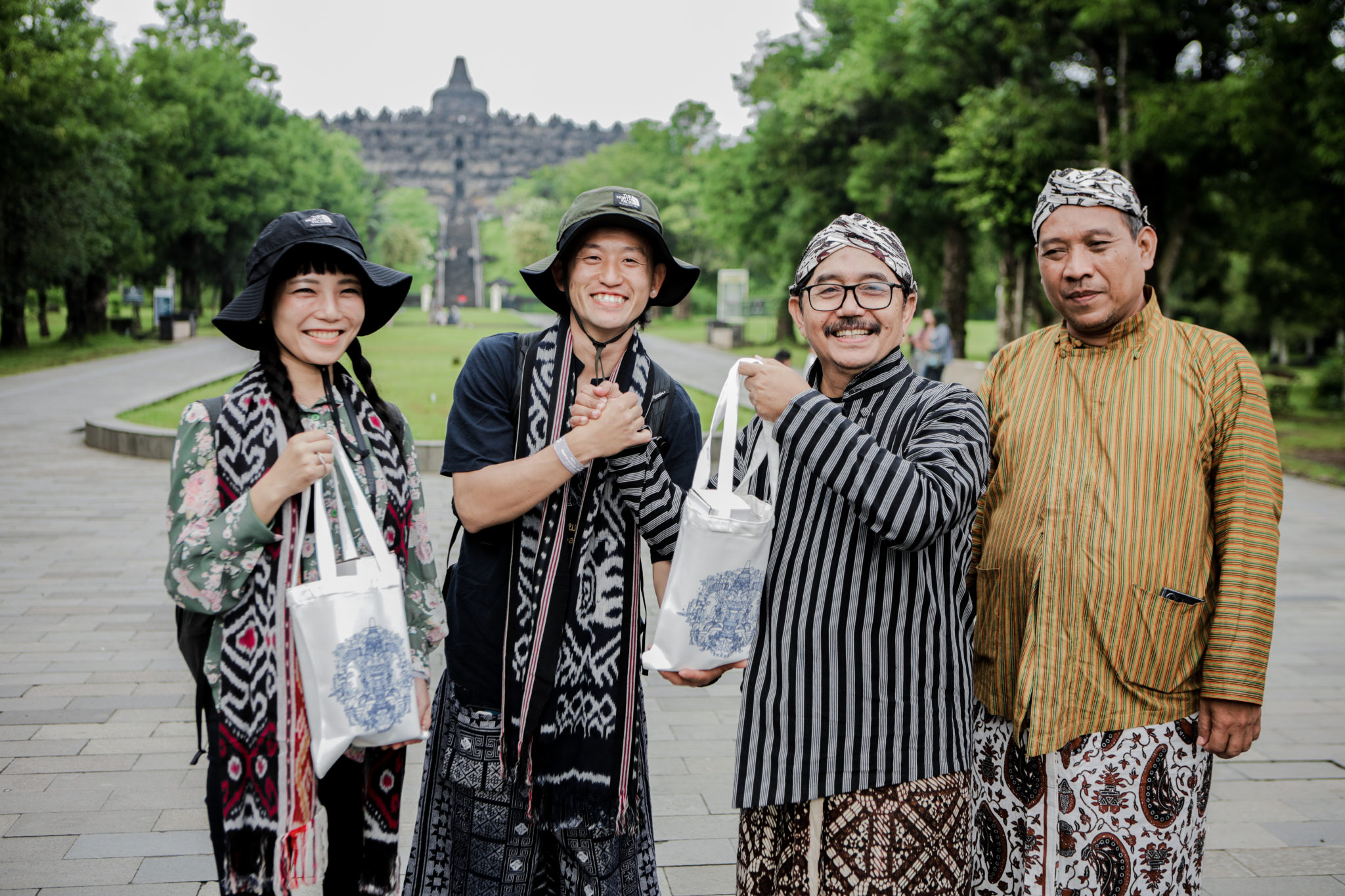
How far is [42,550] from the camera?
721 cm

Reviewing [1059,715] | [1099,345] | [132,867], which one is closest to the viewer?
[1059,715]

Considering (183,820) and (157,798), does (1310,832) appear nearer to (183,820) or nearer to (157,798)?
(183,820)

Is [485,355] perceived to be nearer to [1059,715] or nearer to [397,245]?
[1059,715]

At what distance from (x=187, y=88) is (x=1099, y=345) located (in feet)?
124

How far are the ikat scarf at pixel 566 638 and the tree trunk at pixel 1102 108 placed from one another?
16621 mm

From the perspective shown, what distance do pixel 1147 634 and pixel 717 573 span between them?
3.05ft

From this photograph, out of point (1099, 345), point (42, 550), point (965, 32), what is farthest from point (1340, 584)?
point (965, 32)

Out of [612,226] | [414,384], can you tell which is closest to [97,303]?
[414,384]

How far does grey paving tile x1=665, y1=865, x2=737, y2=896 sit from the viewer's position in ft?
10.3

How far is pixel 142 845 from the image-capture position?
3.26 metres

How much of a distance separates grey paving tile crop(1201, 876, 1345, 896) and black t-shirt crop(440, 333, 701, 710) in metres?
2.41

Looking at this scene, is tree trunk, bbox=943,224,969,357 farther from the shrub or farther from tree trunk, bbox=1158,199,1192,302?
the shrub

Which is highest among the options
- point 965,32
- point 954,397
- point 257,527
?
point 965,32

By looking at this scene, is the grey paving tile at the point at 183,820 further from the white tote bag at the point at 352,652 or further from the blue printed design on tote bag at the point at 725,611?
the blue printed design on tote bag at the point at 725,611
